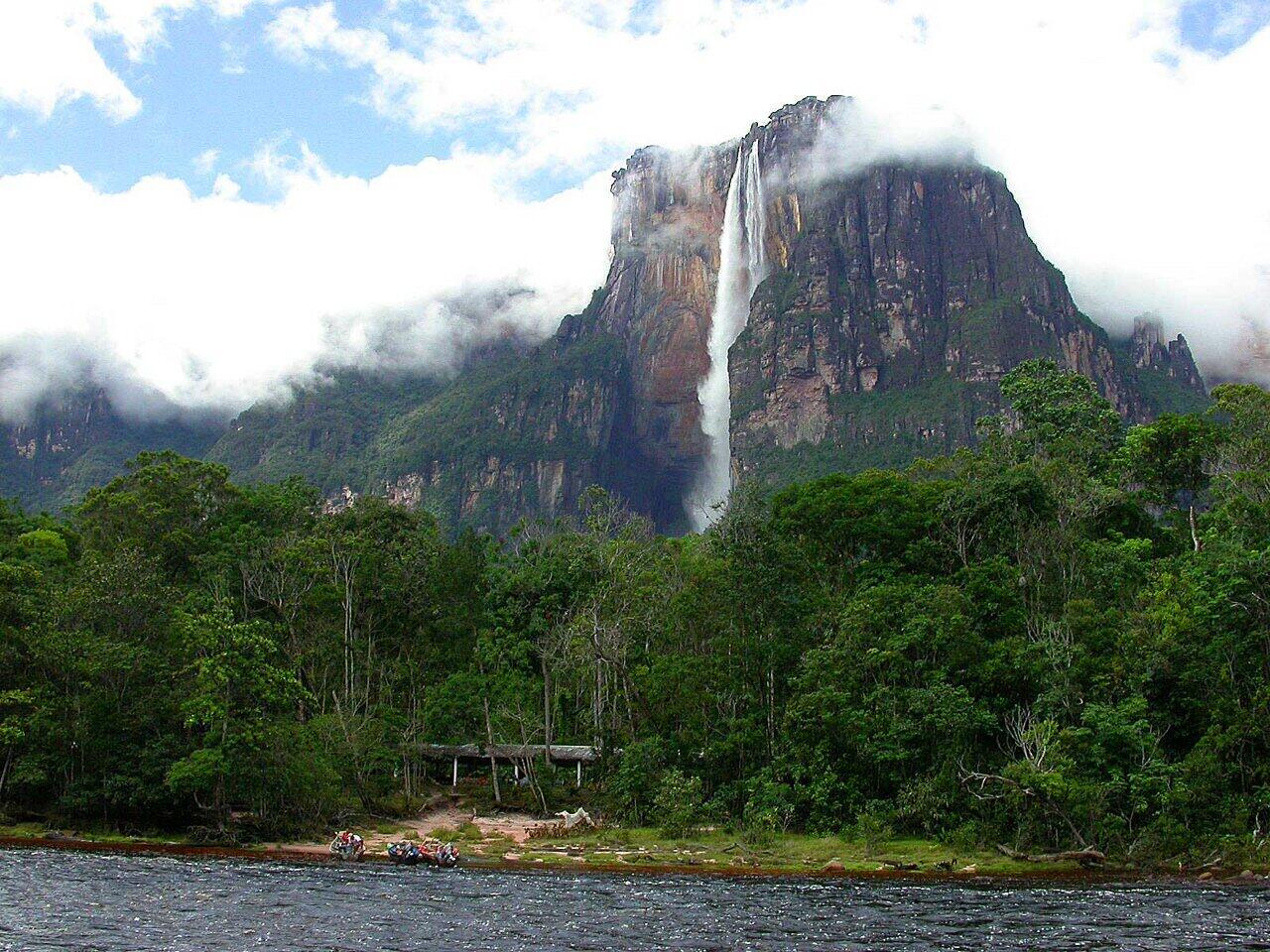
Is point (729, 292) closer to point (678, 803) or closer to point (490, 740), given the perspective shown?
point (490, 740)

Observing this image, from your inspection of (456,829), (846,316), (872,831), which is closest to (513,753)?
(456,829)

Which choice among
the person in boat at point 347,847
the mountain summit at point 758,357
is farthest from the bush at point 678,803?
the mountain summit at point 758,357

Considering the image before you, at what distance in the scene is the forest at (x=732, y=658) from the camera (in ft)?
127

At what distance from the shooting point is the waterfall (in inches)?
6944

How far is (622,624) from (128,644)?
18.9 meters

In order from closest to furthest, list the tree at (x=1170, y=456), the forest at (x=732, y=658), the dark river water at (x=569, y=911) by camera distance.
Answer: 1. the dark river water at (x=569, y=911)
2. the forest at (x=732, y=658)
3. the tree at (x=1170, y=456)

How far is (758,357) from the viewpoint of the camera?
533 feet

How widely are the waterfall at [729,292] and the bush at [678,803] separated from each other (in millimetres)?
129549

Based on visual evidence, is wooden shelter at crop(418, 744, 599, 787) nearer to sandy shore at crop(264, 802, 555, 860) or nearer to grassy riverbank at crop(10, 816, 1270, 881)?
sandy shore at crop(264, 802, 555, 860)

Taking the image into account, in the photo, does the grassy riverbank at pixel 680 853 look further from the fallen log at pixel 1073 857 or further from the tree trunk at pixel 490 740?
the tree trunk at pixel 490 740

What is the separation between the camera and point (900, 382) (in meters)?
Result: 158

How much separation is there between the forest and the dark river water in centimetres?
688

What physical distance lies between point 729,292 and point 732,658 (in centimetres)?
13892

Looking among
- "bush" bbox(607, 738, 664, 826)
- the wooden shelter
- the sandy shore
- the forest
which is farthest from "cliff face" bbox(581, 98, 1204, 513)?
"bush" bbox(607, 738, 664, 826)
